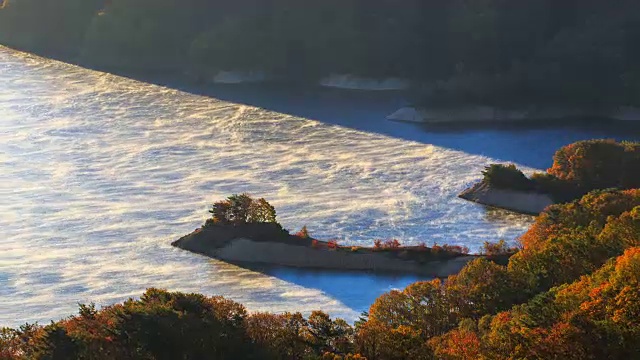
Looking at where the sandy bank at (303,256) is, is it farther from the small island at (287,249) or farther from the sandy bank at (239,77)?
the sandy bank at (239,77)

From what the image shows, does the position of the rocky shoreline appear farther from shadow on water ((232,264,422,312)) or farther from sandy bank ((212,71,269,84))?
sandy bank ((212,71,269,84))

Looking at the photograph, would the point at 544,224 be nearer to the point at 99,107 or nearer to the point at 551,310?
the point at 551,310

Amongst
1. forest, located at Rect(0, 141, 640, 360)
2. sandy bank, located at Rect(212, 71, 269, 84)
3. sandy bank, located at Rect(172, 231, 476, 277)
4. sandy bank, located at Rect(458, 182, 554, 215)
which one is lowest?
forest, located at Rect(0, 141, 640, 360)

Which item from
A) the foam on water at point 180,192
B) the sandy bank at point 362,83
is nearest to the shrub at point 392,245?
the foam on water at point 180,192

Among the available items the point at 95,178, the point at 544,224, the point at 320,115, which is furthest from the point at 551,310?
the point at 320,115

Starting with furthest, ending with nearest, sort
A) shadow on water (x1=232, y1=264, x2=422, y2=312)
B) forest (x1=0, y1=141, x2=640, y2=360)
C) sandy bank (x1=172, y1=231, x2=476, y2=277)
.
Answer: sandy bank (x1=172, y1=231, x2=476, y2=277) → shadow on water (x1=232, y1=264, x2=422, y2=312) → forest (x1=0, y1=141, x2=640, y2=360)

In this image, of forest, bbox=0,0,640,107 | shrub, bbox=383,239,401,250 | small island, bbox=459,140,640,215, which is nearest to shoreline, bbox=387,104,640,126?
forest, bbox=0,0,640,107
